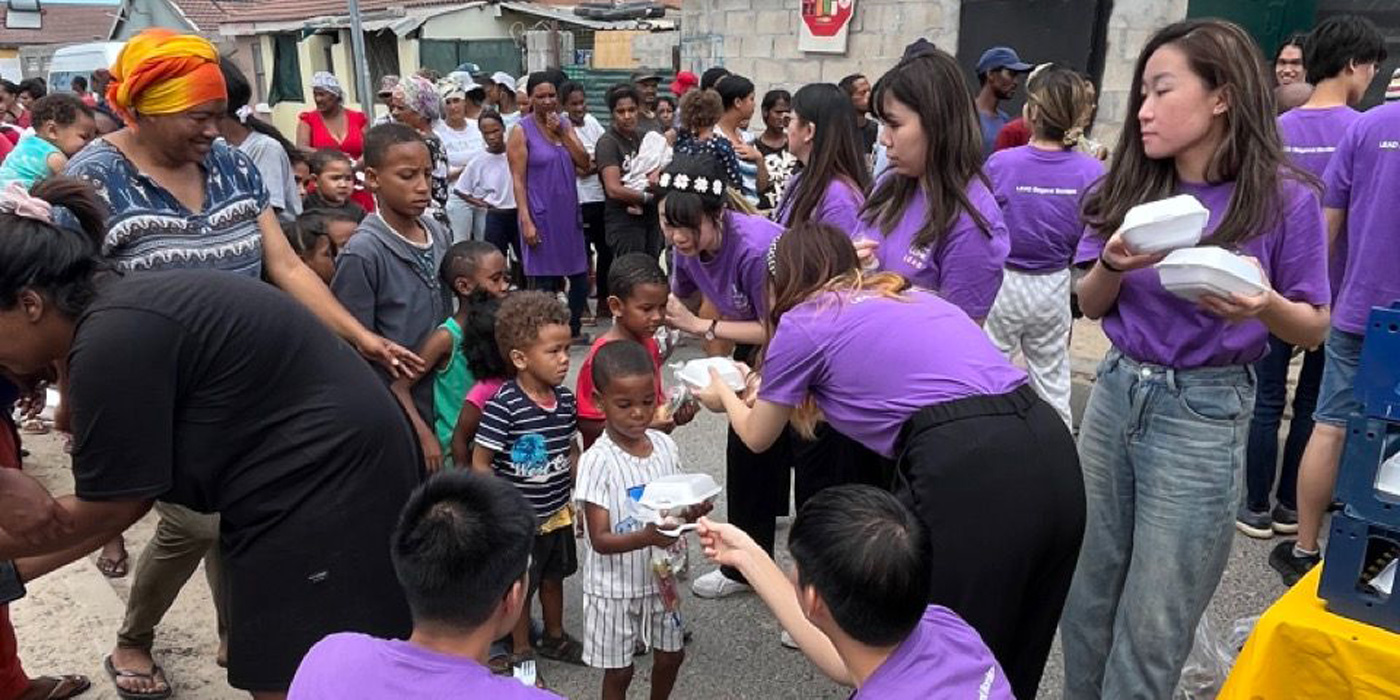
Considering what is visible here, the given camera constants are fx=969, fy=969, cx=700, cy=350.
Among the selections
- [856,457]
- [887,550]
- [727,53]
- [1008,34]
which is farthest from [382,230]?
[727,53]

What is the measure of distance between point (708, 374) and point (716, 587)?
1.29 metres

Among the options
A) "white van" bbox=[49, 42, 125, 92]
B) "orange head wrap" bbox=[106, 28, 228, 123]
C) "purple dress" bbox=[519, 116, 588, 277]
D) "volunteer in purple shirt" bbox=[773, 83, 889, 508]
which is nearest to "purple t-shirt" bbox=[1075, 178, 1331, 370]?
"volunteer in purple shirt" bbox=[773, 83, 889, 508]

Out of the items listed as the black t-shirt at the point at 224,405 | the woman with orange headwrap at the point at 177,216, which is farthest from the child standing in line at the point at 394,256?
the black t-shirt at the point at 224,405

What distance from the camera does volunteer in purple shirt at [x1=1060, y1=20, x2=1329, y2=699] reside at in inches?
84.7

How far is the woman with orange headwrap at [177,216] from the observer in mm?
2486

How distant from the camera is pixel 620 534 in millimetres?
2740

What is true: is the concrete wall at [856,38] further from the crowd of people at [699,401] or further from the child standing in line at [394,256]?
the child standing in line at [394,256]

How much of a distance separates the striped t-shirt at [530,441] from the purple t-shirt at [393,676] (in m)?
1.41

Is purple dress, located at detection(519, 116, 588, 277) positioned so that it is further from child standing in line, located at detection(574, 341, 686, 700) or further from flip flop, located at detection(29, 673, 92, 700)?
flip flop, located at detection(29, 673, 92, 700)

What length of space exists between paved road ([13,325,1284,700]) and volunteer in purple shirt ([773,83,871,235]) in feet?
4.96

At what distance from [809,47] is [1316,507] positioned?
24.3 feet

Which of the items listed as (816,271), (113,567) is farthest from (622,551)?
(113,567)

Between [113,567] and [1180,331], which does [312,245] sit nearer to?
[113,567]

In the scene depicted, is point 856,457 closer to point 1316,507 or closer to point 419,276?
point 419,276
